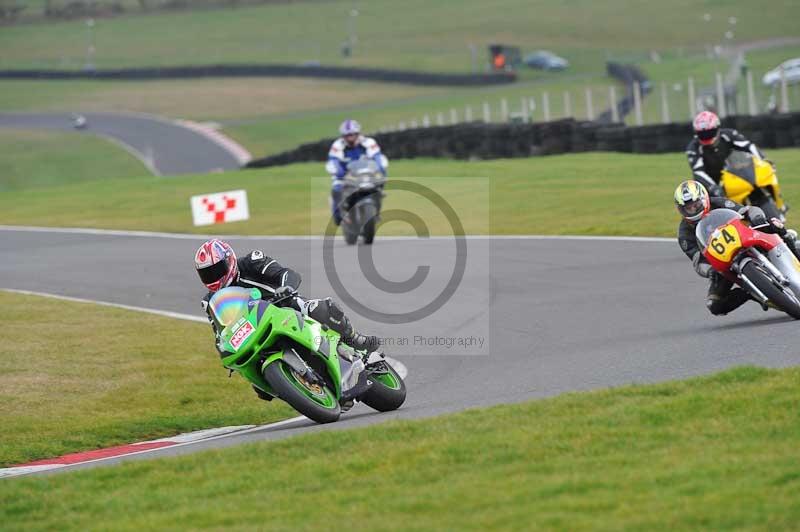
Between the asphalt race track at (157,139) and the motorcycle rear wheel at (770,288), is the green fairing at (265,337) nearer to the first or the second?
the motorcycle rear wheel at (770,288)

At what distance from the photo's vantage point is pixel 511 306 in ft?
47.9

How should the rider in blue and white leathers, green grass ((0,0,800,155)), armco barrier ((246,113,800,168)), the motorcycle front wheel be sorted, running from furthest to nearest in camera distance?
1. green grass ((0,0,800,155))
2. armco barrier ((246,113,800,168))
3. the rider in blue and white leathers
4. the motorcycle front wheel

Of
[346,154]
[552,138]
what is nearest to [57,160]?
[552,138]

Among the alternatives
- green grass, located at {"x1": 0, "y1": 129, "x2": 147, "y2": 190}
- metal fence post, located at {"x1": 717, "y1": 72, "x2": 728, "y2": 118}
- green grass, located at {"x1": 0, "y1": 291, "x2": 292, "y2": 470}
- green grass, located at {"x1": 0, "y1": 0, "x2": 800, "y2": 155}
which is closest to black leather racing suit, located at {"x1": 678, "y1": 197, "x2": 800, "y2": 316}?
green grass, located at {"x1": 0, "y1": 291, "x2": 292, "y2": 470}

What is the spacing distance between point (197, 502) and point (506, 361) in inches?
202

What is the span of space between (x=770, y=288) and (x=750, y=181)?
15.3 feet

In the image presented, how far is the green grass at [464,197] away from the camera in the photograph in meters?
22.1

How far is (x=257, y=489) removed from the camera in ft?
23.9

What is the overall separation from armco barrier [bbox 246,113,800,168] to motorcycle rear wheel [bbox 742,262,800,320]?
15.0 metres

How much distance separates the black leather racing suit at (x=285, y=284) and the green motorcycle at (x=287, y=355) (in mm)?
84

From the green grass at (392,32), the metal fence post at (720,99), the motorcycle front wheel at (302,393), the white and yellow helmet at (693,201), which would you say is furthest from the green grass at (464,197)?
the green grass at (392,32)

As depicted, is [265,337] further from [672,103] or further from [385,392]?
[672,103]

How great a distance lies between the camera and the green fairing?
927 centimetres

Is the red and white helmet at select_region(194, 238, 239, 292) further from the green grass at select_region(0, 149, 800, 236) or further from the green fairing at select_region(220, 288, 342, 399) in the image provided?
the green grass at select_region(0, 149, 800, 236)
